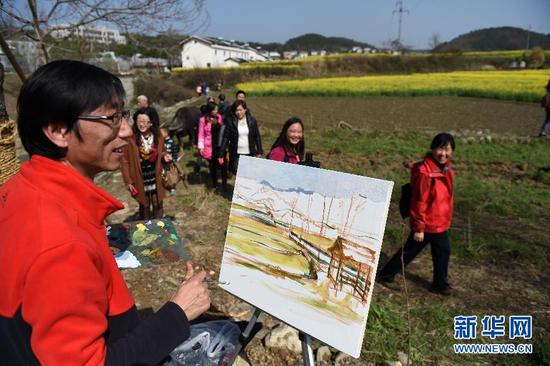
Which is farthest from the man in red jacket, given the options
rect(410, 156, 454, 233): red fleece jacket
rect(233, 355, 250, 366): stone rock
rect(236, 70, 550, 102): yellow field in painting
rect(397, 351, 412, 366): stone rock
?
rect(236, 70, 550, 102): yellow field in painting

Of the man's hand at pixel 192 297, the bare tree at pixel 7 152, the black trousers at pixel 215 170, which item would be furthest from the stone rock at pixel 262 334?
the black trousers at pixel 215 170

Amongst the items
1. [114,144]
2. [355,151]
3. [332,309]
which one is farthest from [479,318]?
[355,151]

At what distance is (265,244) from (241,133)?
170 inches

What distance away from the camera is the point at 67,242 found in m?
0.93

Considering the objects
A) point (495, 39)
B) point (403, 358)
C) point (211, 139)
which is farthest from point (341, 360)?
point (495, 39)

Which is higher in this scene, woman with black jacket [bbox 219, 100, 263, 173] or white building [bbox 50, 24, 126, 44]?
white building [bbox 50, 24, 126, 44]

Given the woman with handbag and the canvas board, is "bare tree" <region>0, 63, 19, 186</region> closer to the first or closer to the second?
the canvas board

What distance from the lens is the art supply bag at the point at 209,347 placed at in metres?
1.70

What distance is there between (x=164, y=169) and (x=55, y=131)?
4.14m

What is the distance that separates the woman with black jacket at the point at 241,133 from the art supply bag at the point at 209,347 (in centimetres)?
443

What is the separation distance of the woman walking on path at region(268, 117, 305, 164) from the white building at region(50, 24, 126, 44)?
2528 millimetres

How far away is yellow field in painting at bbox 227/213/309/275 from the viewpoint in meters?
1.94

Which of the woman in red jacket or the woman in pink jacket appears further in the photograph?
the woman in pink jacket

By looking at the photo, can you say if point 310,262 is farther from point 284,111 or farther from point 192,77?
point 192,77
